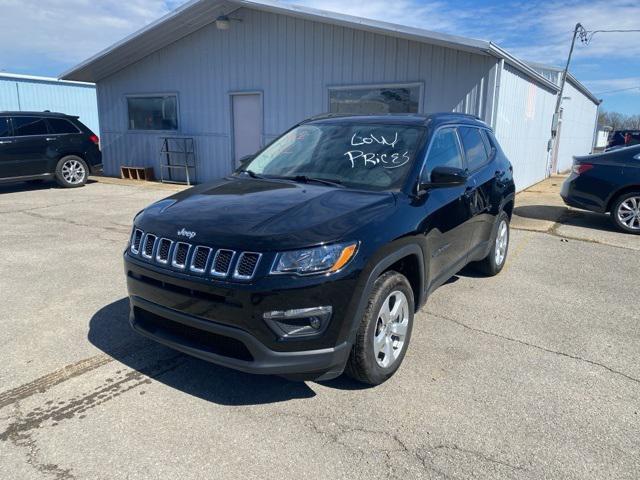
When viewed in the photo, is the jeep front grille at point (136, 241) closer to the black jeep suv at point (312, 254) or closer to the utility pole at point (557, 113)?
the black jeep suv at point (312, 254)

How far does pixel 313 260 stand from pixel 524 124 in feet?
A: 36.6

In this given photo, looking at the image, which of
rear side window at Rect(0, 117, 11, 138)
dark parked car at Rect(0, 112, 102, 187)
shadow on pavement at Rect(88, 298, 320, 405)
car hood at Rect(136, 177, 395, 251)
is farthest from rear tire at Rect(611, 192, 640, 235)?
rear side window at Rect(0, 117, 11, 138)

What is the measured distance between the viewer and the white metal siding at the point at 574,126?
19.5 m

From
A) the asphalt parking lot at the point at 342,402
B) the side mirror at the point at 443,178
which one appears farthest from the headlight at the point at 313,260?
the side mirror at the point at 443,178

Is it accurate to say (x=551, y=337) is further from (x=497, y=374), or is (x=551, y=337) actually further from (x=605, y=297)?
(x=605, y=297)

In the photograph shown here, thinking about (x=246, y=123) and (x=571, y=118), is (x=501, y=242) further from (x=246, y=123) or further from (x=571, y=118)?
(x=571, y=118)

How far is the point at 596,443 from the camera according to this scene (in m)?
2.62

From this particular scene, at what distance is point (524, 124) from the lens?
39.5 ft

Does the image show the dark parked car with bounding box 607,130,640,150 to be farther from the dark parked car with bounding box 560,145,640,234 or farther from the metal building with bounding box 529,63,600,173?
the dark parked car with bounding box 560,145,640,234

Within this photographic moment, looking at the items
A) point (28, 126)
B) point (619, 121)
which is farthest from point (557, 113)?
point (619, 121)

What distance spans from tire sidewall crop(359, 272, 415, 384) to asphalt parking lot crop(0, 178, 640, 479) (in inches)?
4.5

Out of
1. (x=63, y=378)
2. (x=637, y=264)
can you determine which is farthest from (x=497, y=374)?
(x=637, y=264)

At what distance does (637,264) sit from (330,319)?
541cm

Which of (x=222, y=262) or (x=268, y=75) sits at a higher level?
(x=268, y=75)
